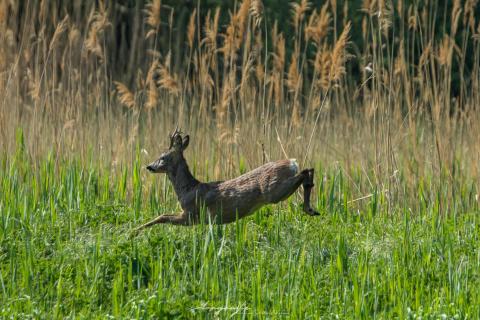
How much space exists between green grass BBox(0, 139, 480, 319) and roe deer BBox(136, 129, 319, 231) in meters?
0.12

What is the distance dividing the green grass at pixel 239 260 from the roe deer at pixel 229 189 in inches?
4.6

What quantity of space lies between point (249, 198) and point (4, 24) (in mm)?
3102

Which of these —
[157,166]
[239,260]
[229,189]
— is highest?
[157,166]

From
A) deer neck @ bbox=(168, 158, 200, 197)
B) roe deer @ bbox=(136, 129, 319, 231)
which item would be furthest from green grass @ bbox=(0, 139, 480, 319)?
deer neck @ bbox=(168, 158, 200, 197)

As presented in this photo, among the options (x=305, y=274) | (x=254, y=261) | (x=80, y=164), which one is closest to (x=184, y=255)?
(x=254, y=261)

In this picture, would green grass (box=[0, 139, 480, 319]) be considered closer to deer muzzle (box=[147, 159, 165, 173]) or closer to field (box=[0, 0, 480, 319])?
field (box=[0, 0, 480, 319])

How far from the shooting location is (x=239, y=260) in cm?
570

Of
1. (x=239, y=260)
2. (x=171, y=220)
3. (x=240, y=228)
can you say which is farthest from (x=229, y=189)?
(x=239, y=260)

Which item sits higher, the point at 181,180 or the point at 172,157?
the point at 172,157

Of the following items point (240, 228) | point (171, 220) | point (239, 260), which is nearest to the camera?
point (239, 260)

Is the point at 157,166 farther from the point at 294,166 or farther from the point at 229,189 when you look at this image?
the point at 294,166

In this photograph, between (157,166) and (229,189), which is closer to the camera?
(229,189)

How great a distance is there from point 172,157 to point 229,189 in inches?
18.6

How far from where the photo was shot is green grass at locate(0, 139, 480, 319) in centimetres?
497
